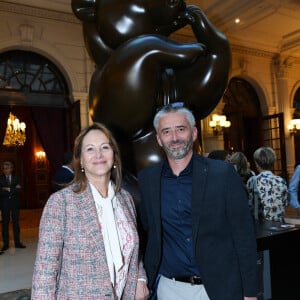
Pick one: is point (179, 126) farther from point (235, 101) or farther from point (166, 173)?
point (235, 101)

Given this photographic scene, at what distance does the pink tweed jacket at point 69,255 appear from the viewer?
1.12 metres

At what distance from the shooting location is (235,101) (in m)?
8.97

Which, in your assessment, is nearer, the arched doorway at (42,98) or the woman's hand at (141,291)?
the woman's hand at (141,291)

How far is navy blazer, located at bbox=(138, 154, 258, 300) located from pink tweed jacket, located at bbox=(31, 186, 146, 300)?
0.88ft

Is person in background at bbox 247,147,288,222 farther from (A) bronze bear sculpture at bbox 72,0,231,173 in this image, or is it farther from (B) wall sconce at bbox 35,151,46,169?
(B) wall sconce at bbox 35,151,46,169

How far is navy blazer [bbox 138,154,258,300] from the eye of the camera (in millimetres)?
1276

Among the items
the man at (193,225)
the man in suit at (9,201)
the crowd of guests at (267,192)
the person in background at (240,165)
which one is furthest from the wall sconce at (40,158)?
the man at (193,225)

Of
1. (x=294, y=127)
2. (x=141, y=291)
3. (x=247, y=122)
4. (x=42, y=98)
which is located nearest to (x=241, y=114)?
(x=247, y=122)

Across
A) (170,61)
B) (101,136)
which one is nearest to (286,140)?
(170,61)

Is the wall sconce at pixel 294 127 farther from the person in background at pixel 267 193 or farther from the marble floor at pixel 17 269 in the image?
the person in background at pixel 267 193

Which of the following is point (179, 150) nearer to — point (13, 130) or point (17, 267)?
point (17, 267)

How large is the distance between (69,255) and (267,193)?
1.91 meters

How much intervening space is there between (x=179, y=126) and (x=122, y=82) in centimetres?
53

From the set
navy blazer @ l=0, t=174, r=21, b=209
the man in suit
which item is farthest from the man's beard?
navy blazer @ l=0, t=174, r=21, b=209
